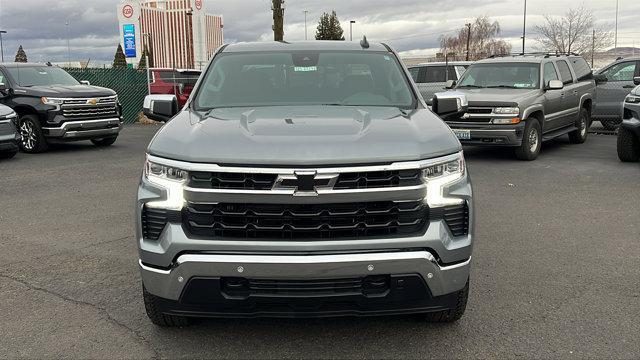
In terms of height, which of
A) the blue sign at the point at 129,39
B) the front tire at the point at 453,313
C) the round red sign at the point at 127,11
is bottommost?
the front tire at the point at 453,313

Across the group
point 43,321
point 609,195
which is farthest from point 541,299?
point 609,195

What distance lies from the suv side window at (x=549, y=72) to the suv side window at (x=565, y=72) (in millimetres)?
283

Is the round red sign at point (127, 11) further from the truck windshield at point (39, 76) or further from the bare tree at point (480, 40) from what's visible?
the truck windshield at point (39, 76)

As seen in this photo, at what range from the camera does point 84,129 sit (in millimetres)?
13094

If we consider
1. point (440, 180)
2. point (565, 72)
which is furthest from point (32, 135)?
point (440, 180)

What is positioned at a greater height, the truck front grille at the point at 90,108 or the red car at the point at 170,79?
the red car at the point at 170,79

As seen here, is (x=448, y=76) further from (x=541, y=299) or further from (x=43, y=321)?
(x=43, y=321)

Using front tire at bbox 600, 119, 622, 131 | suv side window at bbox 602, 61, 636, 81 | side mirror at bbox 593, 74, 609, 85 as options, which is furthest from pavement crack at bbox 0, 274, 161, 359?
front tire at bbox 600, 119, 622, 131

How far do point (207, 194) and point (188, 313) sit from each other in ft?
2.18

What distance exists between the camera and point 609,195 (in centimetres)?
795

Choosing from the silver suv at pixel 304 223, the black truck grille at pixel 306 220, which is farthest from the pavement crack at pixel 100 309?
the black truck grille at pixel 306 220

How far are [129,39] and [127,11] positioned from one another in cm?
394

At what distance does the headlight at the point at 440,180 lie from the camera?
317cm

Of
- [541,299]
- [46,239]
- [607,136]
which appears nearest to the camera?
[541,299]
